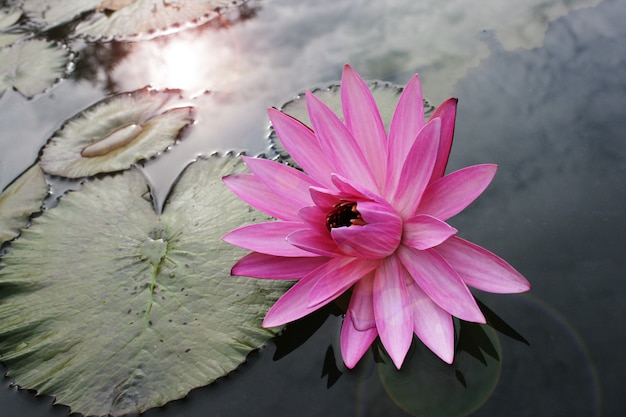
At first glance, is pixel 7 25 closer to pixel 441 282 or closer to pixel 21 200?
pixel 21 200

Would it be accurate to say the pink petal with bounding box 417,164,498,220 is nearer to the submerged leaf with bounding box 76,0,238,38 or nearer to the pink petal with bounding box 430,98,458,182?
the pink petal with bounding box 430,98,458,182

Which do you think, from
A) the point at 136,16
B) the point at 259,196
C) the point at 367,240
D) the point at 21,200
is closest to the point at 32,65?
the point at 136,16

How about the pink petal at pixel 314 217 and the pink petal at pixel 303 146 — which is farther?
the pink petal at pixel 303 146

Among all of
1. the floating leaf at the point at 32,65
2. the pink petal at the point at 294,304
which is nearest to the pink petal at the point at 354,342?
the pink petal at the point at 294,304

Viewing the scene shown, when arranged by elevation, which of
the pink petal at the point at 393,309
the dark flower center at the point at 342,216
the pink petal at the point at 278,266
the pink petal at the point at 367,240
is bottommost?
the pink petal at the point at 393,309

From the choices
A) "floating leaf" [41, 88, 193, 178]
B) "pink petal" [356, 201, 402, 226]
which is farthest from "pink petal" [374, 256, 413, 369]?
"floating leaf" [41, 88, 193, 178]

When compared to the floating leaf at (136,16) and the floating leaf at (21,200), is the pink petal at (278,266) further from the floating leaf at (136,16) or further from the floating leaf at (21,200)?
the floating leaf at (136,16)

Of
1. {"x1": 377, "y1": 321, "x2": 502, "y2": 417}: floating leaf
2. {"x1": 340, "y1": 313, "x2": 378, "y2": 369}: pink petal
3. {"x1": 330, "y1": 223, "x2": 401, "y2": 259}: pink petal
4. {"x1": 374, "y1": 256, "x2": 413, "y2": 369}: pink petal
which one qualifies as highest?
{"x1": 330, "y1": 223, "x2": 401, "y2": 259}: pink petal
